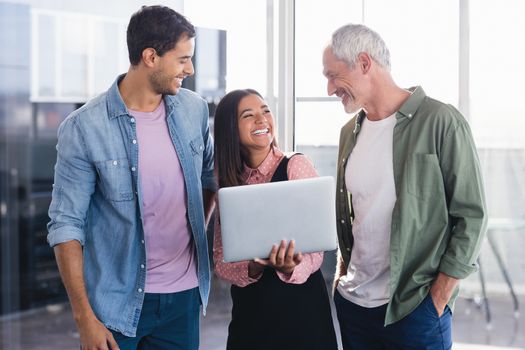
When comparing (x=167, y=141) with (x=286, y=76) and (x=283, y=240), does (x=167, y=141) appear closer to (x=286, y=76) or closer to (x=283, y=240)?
(x=283, y=240)

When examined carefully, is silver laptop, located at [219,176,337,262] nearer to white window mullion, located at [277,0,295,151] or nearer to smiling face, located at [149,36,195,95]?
smiling face, located at [149,36,195,95]

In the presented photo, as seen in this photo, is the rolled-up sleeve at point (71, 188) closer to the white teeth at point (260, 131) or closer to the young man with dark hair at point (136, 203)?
the young man with dark hair at point (136, 203)

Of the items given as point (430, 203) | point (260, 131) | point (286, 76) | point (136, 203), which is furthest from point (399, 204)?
point (286, 76)

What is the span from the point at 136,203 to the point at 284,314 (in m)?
0.49

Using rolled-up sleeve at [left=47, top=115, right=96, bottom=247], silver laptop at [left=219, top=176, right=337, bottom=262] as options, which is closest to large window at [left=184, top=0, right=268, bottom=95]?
rolled-up sleeve at [left=47, top=115, right=96, bottom=247]

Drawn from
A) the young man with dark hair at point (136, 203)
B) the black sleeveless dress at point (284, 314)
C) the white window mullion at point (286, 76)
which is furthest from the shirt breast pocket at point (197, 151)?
the white window mullion at point (286, 76)

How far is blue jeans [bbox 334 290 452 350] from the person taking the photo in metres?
1.82

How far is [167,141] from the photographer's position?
1.95 m

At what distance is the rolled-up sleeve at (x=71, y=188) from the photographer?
186 centimetres

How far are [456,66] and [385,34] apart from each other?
1.12 ft

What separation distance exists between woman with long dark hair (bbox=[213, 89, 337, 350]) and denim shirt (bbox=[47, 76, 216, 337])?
12 cm

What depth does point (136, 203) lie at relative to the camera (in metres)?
1.90

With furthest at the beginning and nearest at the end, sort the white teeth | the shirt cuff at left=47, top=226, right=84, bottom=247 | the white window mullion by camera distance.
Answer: the white window mullion, the white teeth, the shirt cuff at left=47, top=226, right=84, bottom=247

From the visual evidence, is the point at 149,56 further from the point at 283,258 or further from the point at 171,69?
the point at 283,258
